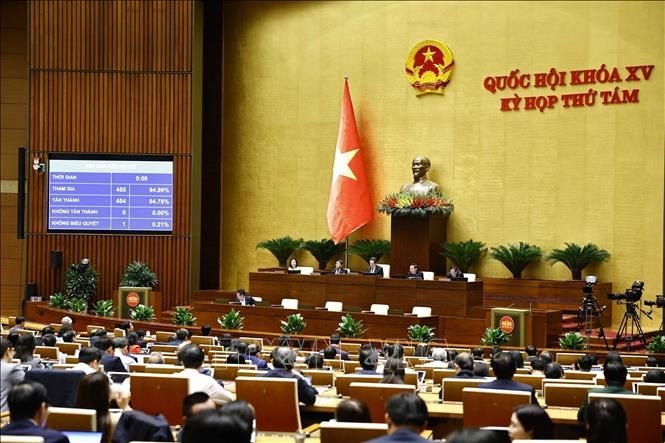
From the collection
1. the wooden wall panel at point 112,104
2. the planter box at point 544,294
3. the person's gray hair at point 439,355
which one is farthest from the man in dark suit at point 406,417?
the wooden wall panel at point 112,104

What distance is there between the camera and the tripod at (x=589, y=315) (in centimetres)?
1484

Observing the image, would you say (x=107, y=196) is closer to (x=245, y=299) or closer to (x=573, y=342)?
(x=245, y=299)

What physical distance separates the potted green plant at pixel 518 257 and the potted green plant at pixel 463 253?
483 mm

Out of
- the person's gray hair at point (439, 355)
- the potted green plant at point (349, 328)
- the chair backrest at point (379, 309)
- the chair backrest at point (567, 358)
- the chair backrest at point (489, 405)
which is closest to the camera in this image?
the chair backrest at point (489, 405)

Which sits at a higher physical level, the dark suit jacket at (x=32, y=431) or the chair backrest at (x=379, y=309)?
the dark suit jacket at (x=32, y=431)

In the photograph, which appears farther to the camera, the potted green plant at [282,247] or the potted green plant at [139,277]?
the potted green plant at [282,247]

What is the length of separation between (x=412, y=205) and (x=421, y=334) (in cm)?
413

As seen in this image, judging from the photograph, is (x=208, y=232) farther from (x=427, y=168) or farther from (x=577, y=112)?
(x=577, y=112)

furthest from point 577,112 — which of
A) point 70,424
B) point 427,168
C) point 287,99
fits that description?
point 70,424

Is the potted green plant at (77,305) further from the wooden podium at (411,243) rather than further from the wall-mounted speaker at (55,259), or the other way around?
the wooden podium at (411,243)

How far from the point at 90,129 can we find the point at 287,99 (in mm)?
4156

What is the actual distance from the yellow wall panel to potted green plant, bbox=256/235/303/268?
21.4 inches

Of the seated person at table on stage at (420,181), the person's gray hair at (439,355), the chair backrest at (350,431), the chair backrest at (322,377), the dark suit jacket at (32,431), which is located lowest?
the person's gray hair at (439,355)

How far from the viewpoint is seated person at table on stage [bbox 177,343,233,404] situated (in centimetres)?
590
